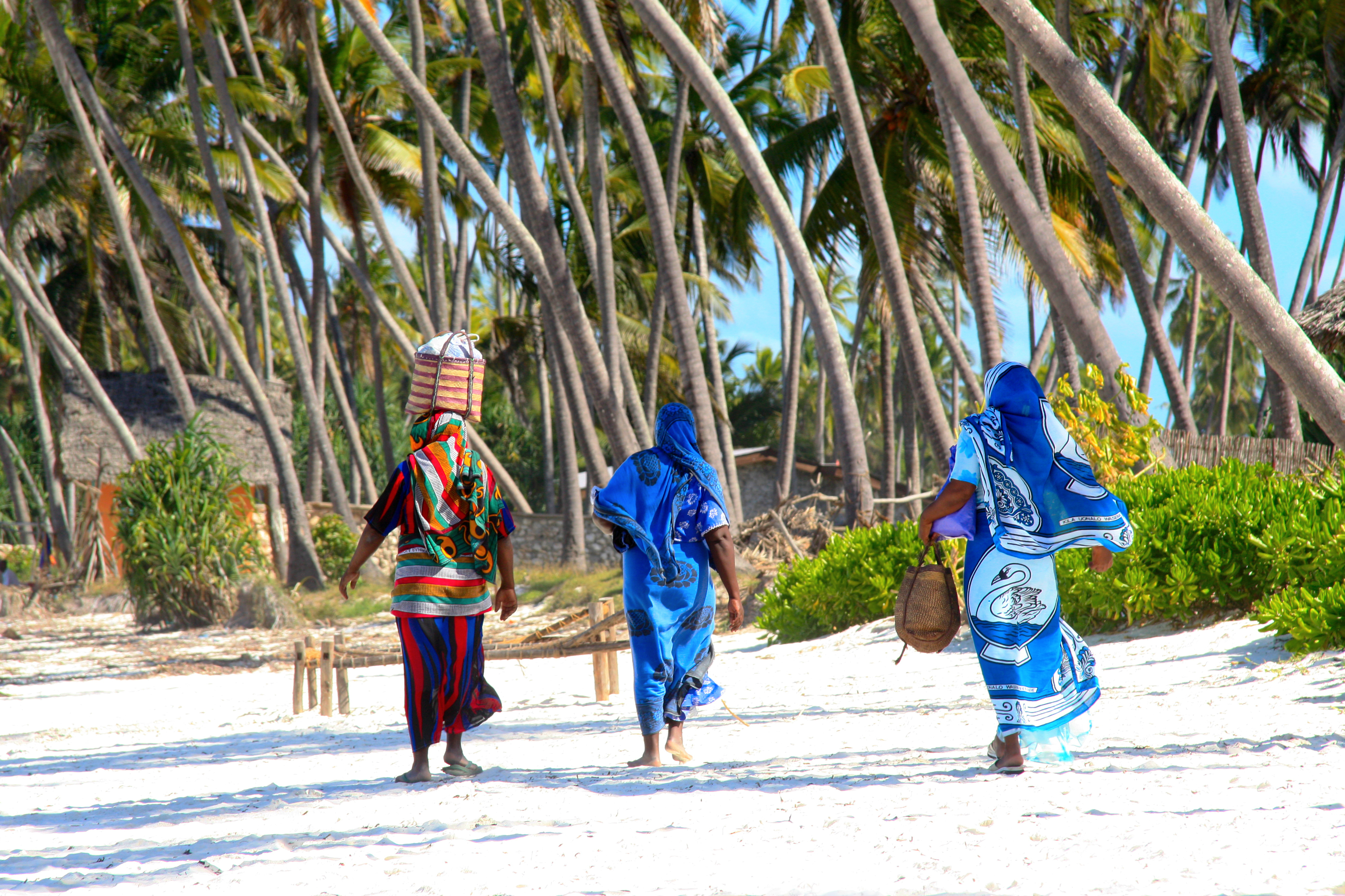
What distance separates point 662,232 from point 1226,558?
718 cm

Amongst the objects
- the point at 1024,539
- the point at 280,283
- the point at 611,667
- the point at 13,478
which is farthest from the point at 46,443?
the point at 1024,539

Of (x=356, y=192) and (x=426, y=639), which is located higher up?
(x=356, y=192)

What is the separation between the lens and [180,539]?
13.9 m

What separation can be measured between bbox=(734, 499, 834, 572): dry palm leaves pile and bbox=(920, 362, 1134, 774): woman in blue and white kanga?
26.0 feet

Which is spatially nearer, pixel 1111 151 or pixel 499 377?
pixel 1111 151

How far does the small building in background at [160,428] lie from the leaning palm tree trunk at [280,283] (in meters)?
0.72

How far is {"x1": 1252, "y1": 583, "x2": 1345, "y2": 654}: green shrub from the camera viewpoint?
520 centimetres

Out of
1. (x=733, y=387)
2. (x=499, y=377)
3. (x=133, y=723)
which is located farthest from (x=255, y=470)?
(x=733, y=387)

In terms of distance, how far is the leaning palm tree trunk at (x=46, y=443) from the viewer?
2294 centimetres

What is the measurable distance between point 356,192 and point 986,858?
70.2 ft

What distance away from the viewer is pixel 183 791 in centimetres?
429

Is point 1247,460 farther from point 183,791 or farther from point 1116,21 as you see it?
point 1116,21

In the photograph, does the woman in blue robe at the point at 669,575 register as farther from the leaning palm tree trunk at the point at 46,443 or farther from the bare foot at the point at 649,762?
the leaning palm tree trunk at the point at 46,443

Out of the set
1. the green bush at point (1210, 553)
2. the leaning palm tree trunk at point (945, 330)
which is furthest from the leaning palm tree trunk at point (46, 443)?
the green bush at point (1210, 553)
